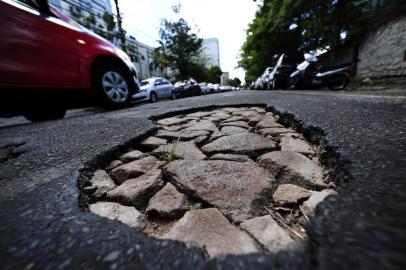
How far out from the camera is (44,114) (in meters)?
4.05

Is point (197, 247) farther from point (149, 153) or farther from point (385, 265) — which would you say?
point (149, 153)

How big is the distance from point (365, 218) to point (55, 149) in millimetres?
1856

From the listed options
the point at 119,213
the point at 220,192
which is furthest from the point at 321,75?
the point at 119,213

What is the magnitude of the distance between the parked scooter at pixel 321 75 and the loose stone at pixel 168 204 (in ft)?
23.1

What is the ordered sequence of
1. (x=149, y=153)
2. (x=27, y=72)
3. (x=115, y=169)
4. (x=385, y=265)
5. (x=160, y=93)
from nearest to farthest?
(x=385, y=265) → (x=115, y=169) → (x=149, y=153) → (x=27, y=72) → (x=160, y=93)

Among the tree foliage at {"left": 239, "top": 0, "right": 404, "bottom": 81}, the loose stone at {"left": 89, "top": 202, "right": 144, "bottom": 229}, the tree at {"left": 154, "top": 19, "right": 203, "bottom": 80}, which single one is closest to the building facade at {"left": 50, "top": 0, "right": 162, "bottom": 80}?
the tree at {"left": 154, "top": 19, "right": 203, "bottom": 80}

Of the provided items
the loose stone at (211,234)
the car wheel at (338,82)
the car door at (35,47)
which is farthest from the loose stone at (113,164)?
the car wheel at (338,82)

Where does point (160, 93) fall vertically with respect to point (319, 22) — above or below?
below

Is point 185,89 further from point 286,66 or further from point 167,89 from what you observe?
point 286,66

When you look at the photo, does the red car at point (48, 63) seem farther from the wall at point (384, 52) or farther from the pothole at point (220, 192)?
the wall at point (384, 52)

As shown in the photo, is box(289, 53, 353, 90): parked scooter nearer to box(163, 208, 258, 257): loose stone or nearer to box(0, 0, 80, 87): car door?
box(0, 0, 80, 87): car door

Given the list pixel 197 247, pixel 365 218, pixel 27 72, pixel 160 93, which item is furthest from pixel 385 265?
pixel 160 93

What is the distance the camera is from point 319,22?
964cm

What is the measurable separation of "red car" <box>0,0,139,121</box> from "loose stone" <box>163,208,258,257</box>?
329 cm
